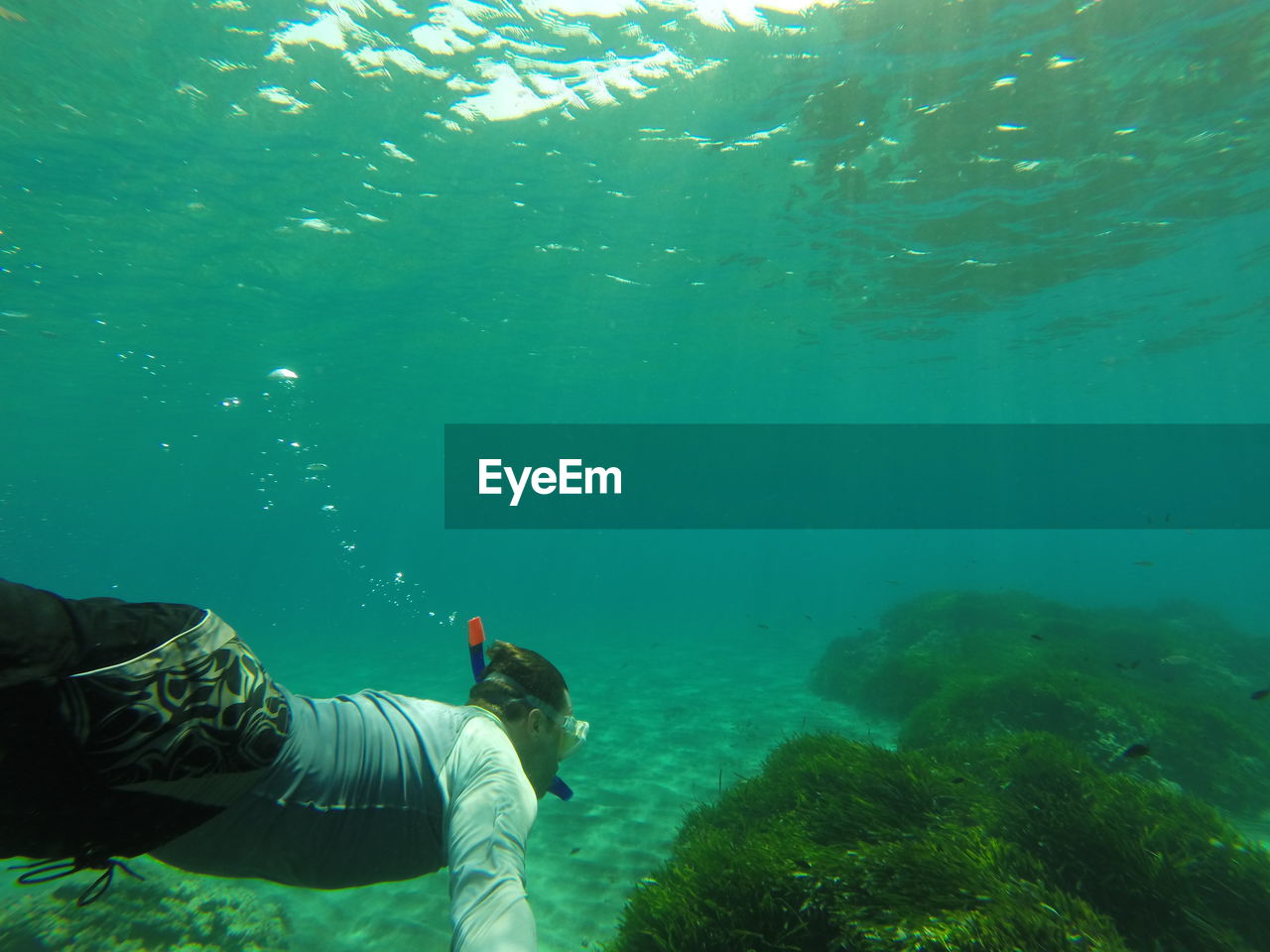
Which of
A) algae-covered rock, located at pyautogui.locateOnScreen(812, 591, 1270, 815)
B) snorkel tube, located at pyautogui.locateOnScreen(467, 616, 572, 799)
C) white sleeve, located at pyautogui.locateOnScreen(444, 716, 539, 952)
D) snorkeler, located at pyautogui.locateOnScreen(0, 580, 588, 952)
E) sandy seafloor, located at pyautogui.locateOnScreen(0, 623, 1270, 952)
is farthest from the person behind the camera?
algae-covered rock, located at pyautogui.locateOnScreen(812, 591, 1270, 815)

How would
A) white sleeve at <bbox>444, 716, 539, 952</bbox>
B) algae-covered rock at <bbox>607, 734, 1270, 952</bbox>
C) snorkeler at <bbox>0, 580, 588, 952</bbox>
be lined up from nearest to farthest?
snorkeler at <bbox>0, 580, 588, 952</bbox> < white sleeve at <bbox>444, 716, 539, 952</bbox> < algae-covered rock at <bbox>607, 734, 1270, 952</bbox>

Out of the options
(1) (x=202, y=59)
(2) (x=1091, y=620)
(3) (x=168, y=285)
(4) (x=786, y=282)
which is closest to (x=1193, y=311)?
(2) (x=1091, y=620)

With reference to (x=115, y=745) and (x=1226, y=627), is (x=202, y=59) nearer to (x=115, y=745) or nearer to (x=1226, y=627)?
(x=115, y=745)

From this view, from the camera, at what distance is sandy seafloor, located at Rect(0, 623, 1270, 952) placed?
6102 millimetres

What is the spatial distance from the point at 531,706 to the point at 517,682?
0.15 meters

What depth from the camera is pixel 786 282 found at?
76.7 ft

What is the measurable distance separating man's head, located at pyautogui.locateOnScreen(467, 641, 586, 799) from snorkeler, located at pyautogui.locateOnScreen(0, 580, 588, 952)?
16 centimetres

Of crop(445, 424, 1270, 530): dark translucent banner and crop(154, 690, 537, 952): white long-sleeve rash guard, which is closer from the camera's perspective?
crop(154, 690, 537, 952): white long-sleeve rash guard

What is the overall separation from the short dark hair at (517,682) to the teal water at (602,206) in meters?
12.6

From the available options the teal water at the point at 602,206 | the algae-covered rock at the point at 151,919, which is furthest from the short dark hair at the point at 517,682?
the teal water at the point at 602,206

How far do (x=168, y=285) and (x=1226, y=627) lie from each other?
38.5 m

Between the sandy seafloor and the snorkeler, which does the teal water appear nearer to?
the sandy seafloor

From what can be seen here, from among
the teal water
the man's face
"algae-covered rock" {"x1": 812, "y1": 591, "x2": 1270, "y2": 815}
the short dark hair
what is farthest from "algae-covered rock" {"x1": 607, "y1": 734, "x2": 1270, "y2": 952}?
the teal water

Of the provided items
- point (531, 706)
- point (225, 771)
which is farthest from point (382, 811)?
point (531, 706)
